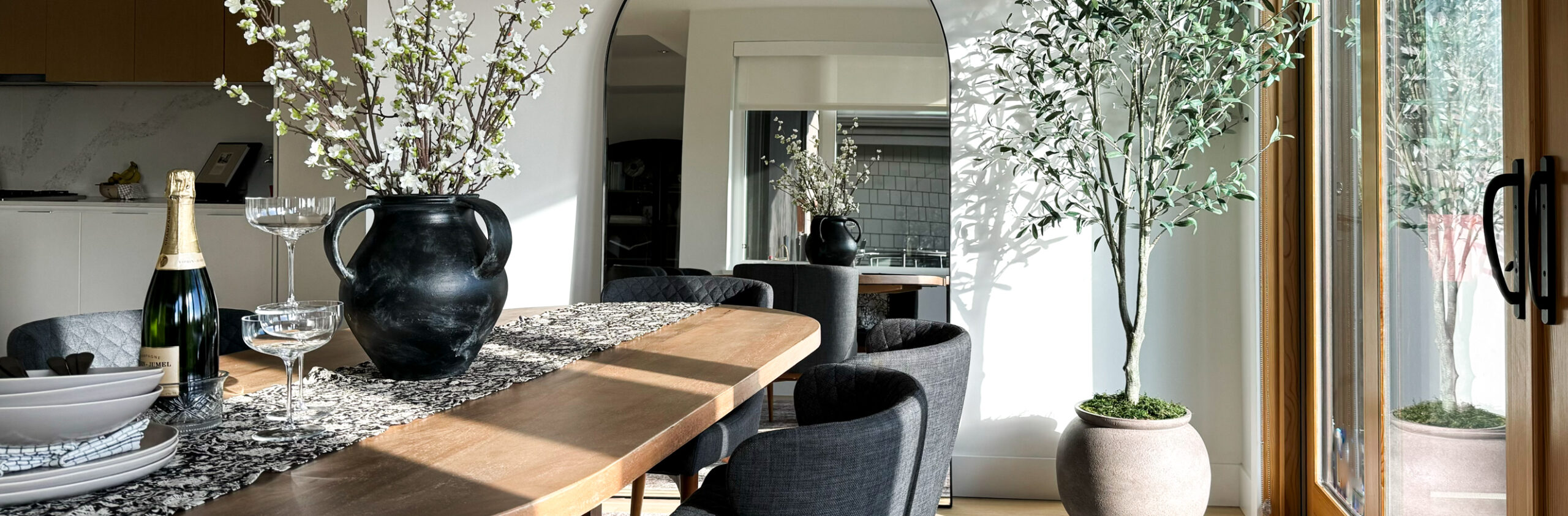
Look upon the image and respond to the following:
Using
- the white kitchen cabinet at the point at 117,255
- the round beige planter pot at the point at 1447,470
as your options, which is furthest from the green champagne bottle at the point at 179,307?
the white kitchen cabinet at the point at 117,255

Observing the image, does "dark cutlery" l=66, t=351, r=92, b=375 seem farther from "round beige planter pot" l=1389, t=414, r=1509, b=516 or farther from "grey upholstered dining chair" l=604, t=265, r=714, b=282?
"grey upholstered dining chair" l=604, t=265, r=714, b=282

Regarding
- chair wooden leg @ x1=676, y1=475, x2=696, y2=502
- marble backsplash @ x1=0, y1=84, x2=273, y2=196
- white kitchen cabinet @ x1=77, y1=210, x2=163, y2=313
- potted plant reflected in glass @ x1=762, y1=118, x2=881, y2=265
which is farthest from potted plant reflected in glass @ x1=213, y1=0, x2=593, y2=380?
marble backsplash @ x1=0, y1=84, x2=273, y2=196

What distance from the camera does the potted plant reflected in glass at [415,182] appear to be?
4.58ft

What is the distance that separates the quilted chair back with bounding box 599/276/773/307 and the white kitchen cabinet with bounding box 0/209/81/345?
339 centimetres

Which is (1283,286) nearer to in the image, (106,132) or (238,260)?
(238,260)

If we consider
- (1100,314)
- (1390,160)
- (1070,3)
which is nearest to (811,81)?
(1070,3)

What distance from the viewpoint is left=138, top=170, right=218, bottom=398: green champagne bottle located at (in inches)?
48.1

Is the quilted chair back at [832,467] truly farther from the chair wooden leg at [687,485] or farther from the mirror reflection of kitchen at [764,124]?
the mirror reflection of kitchen at [764,124]

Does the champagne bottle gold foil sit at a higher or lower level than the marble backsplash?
lower

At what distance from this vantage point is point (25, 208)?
4.90 m

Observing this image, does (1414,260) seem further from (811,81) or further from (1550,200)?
(811,81)

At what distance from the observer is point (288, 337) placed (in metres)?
1.18

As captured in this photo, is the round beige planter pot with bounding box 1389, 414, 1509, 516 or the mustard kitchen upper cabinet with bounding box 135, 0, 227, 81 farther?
the mustard kitchen upper cabinet with bounding box 135, 0, 227, 81

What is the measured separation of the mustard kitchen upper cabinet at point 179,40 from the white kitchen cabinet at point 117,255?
2.76 feet
